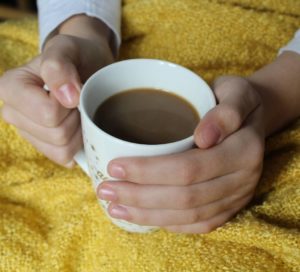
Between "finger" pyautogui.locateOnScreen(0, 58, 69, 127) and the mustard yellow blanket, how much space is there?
2.7 inches

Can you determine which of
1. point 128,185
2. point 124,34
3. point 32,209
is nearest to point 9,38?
point 124,34

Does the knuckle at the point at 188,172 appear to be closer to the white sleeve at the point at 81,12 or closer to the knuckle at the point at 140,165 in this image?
the knuckle at the point at 140,165

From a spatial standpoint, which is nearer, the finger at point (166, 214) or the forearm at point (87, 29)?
the finger at point (166, 214)

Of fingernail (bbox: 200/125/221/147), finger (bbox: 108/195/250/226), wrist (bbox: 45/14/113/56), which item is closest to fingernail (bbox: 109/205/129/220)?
finger (bbox: 108/195/250/226)

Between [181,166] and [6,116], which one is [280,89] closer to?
[181,166]

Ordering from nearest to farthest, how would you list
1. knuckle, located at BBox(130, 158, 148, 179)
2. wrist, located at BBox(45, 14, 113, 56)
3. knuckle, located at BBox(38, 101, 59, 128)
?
knuckle, located at BBox(130, 158, 148, 179) < knuckle, located at BBox(38, 101, 59, 128) < wrist, located at BBox(45, 14, 113, 56)

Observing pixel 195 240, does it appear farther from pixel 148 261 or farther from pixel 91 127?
pixel 91 127

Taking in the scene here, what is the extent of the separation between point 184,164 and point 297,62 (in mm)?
255

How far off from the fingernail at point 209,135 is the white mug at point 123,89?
0.01 meters

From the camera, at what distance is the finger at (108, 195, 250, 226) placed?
475mm

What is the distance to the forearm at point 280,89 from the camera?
572 millimetres

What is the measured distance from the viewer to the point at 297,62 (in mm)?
612

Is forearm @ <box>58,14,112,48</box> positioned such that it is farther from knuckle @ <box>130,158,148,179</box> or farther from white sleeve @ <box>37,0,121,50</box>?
knuckle @ <box>130,158,148,179</box>

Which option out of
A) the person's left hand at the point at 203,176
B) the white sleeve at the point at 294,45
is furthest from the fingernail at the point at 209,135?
the white sleeve at the point at 294,45
